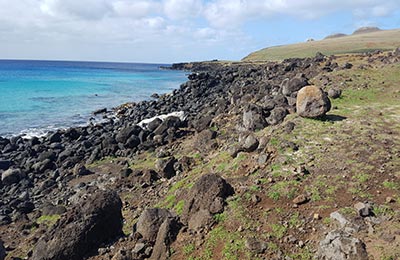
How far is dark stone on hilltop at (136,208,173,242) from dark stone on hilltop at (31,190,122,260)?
3.52ft

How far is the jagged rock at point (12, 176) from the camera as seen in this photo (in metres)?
20.6

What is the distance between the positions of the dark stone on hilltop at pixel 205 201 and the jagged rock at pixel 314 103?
6.83m

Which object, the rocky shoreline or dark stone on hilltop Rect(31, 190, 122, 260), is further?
the rocky shoreline

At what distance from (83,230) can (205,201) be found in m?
3.88

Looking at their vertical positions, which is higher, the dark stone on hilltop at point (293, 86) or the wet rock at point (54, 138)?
the dark stone on hilltop at point (293, 86)

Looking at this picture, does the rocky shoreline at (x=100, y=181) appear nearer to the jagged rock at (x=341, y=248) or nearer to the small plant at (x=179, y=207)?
the small plant at (x=179, y=207)

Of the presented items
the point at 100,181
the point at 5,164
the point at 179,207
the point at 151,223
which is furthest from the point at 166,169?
the point at 5,164

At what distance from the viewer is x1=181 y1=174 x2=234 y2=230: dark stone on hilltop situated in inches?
404

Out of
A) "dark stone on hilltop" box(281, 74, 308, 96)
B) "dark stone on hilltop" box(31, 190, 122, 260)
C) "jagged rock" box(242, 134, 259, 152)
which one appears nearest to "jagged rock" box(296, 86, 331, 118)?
"jagged rock" box(242, 134, 259, 152)

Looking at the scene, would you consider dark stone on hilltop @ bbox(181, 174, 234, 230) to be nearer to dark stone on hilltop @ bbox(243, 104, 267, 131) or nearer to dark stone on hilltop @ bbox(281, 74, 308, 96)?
dark stone on hilltop @ bbox(243, 104, 267, 131)

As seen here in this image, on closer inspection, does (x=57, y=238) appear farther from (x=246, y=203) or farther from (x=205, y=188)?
(x=246, y=203)

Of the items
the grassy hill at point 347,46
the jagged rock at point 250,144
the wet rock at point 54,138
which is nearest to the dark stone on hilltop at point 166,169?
the jagged rock at point 250,144

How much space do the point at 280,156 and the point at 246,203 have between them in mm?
3046

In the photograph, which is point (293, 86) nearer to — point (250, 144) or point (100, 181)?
point (250, 144)
